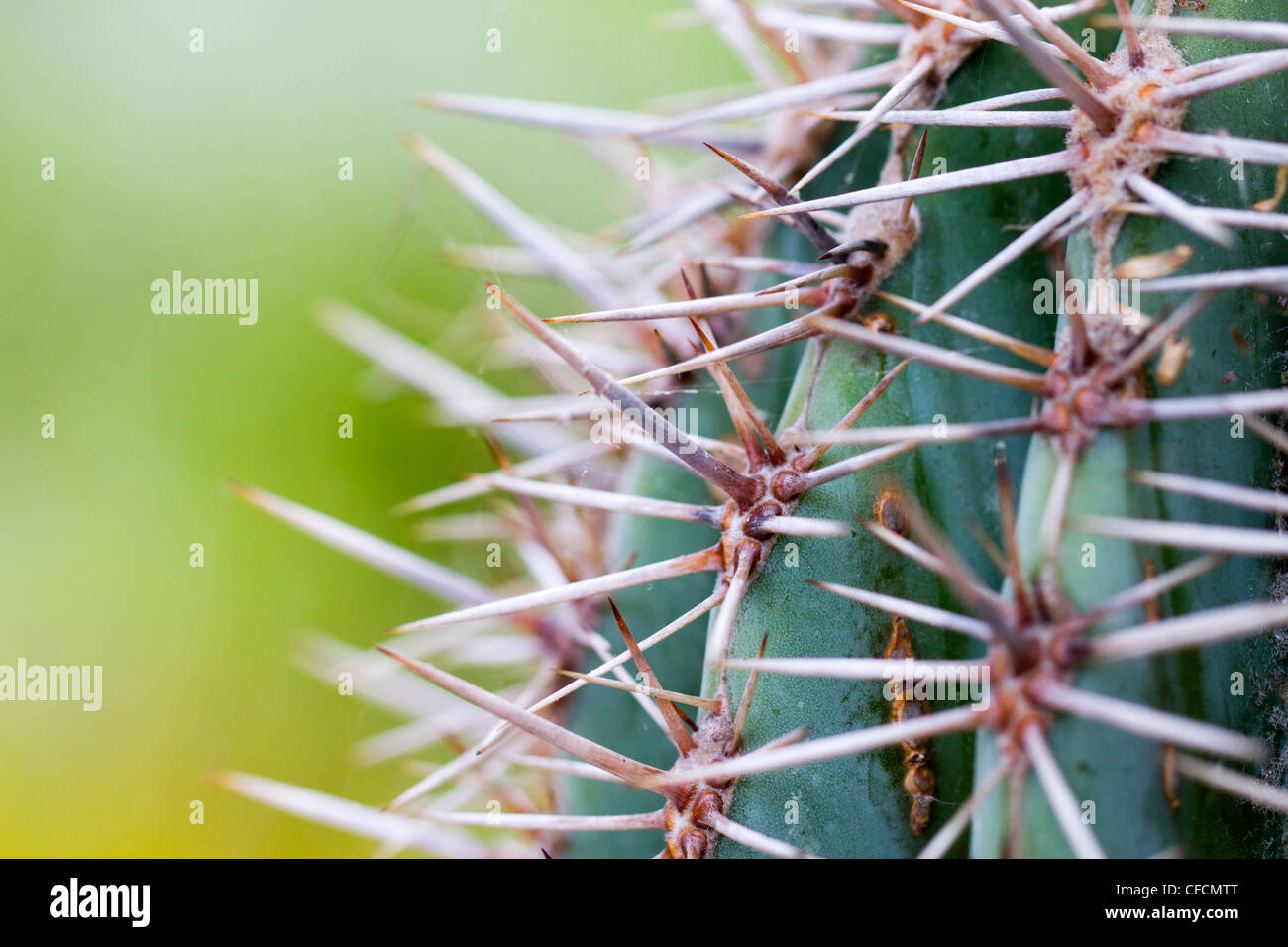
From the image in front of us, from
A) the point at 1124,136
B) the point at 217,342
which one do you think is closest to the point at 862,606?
the point at 1124,136

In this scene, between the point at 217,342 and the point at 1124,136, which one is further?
the point at 217,342

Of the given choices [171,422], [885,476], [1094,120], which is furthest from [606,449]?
[171,422]

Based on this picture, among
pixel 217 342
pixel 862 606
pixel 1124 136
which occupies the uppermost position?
pixel 217 342

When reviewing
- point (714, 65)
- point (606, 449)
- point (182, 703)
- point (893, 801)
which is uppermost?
point (714, 65)

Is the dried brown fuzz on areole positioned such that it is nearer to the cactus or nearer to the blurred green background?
the cactus

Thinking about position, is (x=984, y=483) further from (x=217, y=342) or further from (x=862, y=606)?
(x=217, y=342)

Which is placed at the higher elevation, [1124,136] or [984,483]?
[1124,136]

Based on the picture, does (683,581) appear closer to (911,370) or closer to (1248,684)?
(911,370)
